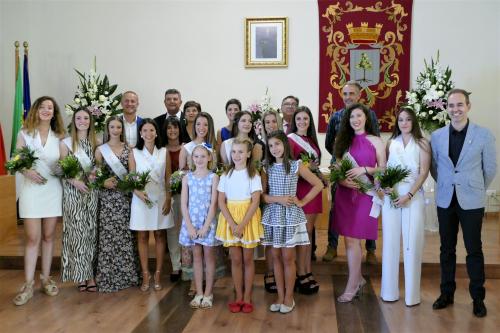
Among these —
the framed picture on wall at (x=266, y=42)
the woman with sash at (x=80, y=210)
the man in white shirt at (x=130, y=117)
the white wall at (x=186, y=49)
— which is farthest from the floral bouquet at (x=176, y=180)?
the framed picture on wall at (x=266, y=42)

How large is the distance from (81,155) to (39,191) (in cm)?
42

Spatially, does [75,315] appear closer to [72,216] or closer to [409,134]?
[72,216]

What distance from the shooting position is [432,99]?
5719mm

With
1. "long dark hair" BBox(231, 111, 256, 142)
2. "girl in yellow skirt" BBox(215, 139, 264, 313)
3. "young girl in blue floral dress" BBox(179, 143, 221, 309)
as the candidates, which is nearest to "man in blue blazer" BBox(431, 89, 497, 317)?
"girl in yellow skirt" BBox(215, 139, 264, 313)

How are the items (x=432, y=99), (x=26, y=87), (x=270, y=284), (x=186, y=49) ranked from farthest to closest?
1. (x=186, y=49)
2. (x=26, y=87)
3. (x=432, y=99)
4. (x=270, y=284)

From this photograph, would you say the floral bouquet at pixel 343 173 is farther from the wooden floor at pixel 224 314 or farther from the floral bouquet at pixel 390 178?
the wooden floor at pixel 224 314

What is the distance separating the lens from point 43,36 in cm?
703

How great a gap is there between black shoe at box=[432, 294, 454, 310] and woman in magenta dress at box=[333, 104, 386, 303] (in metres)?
0.57

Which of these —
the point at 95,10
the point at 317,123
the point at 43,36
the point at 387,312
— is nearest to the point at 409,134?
the point at 387,312

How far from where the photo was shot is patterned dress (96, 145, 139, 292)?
3982 mm

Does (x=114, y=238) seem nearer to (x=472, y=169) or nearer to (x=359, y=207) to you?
(x=359, y=207)

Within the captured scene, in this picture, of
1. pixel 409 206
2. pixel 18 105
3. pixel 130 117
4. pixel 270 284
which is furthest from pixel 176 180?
pixel 18 105

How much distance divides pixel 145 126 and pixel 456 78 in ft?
14.9

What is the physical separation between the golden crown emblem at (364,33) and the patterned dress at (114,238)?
3.90 m
